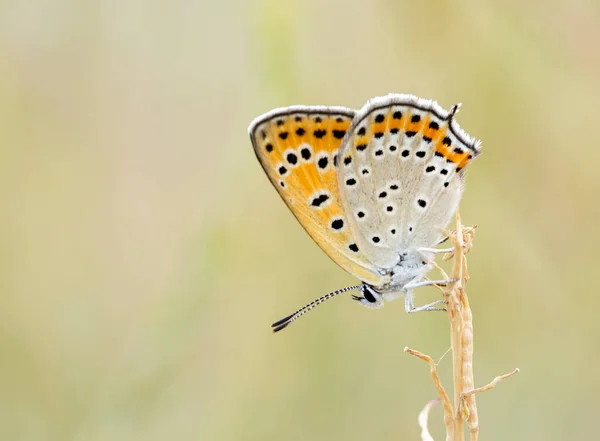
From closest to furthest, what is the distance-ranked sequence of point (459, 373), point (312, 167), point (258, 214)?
1. point (459, 373)
2. point (312, 167)
3. point (258, 214)

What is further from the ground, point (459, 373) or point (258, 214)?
point (258, 214)

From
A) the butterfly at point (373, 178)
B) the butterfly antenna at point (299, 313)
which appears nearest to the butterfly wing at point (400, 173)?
the butterfly at point (373, 178)

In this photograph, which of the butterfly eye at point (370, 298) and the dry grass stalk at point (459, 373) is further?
the butterfly eye at point (370, 298)

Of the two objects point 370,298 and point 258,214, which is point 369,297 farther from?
point 258,214

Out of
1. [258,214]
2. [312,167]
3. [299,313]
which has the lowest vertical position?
[299,313]

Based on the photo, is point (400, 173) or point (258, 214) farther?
point (258, 214)

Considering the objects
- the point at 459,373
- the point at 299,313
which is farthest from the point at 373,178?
the point at 459,373

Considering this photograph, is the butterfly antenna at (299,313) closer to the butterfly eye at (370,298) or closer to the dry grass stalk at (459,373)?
the butterfly eye at (370,298)
